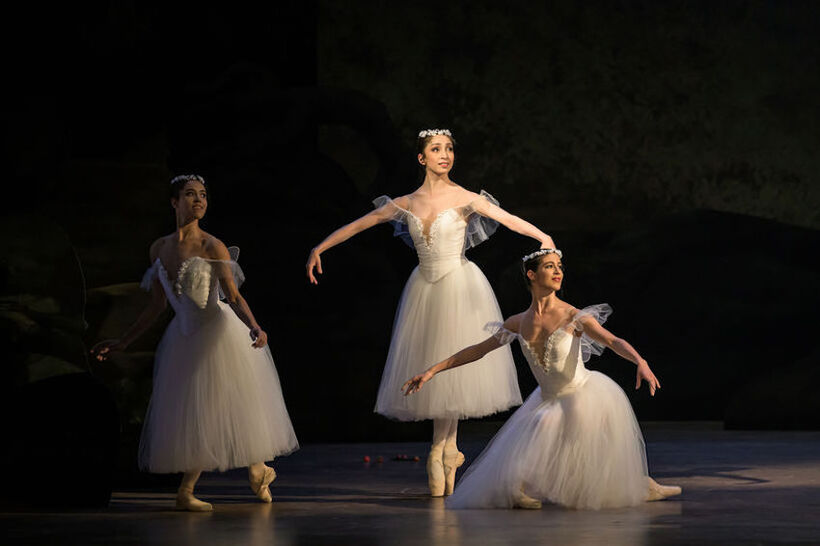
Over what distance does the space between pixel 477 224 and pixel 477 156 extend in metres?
4.34

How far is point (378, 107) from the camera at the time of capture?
925cm

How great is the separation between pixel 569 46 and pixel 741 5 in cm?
125

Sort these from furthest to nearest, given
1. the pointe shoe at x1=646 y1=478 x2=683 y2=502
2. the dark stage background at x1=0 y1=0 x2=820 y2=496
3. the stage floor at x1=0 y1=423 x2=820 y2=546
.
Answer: the dark stage background at x1=0 y1=0 x2=820 y2=496 → the pointe shoe at x1=646 y1=478 x2=683 y2=502 → the stage floor at x1=0 y1=423 x2=820 y2=546

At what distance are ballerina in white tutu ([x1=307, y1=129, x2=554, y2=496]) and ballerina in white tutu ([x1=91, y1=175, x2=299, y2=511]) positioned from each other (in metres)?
0.42

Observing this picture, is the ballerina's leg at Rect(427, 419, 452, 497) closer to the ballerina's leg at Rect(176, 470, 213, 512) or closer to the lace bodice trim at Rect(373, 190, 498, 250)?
the lace bodice trim at Rect(373, 190, 498, 250)

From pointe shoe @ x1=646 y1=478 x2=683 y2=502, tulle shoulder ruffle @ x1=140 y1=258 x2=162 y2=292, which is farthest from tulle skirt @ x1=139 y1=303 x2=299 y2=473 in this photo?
pointe shoe @ x1=646 y1=478 x2=683 y2=502

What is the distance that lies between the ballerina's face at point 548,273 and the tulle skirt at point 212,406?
3.41 feet

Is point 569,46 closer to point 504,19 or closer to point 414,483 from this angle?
point 504,19

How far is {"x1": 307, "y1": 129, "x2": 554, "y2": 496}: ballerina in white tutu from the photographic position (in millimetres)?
5406

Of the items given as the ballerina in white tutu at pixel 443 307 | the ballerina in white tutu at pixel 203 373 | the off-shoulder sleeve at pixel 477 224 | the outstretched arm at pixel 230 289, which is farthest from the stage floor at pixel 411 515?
the off-shoulder sleeve at pixel 477 224

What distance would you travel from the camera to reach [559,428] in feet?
16.0

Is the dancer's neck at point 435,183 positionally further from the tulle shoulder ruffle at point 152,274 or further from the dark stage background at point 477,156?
the dark stage background at point 477,156

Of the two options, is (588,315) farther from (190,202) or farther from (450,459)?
(190,202)

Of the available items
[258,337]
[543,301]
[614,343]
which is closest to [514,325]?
[543,301]
